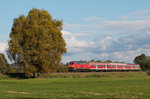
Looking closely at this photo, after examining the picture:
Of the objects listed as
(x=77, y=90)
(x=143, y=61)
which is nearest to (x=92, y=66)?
(x=77, y=90)

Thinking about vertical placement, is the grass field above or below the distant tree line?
below

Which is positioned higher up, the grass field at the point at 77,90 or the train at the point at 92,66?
the train at the point at 92,66

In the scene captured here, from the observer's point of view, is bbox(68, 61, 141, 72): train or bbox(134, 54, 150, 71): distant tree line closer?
bbox(68, 61, 141, 72): train

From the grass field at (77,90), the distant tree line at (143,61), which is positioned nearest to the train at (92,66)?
the grass field at (77,90)

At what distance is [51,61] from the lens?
222 ft

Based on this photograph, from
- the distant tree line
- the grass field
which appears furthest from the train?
the distant tree line

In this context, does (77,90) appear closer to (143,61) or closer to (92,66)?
(92,66)

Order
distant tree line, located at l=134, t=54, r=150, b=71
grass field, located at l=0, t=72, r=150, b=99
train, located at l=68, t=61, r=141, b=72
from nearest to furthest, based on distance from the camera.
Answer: grass field, located at l=0, t=72, r=150, b=99 < train, located at l=68, t=61, r=141, b=72 < distant tree line, located at l=134, t=54, r=150, b=71

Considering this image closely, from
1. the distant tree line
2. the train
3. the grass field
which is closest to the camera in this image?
the grass field

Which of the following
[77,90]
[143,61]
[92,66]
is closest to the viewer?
[77,90]

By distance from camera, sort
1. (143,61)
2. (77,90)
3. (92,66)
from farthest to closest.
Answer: (143,61) → (92,66) → (77,90)

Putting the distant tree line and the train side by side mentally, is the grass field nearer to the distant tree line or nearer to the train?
the train

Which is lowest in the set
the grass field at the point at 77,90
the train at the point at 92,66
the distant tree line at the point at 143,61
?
the grass field at the point at 77,90

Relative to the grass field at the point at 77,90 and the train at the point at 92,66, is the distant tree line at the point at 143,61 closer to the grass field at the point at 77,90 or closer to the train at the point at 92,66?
the train at the point at 92,66
